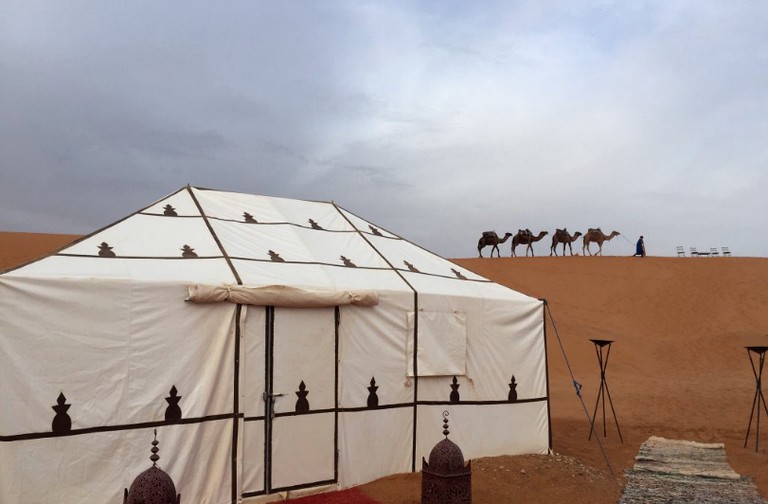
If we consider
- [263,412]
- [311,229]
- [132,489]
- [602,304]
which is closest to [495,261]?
[602,304]

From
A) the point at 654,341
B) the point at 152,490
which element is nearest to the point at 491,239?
the point at 654,341

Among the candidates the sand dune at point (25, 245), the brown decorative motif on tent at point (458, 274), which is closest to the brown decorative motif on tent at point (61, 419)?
the brown decorative motif on tent at point (458, 274)

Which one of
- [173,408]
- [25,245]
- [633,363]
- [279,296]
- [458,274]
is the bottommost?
[633,363]

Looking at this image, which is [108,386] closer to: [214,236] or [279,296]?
[279,296]

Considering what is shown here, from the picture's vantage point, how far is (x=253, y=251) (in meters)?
6.91

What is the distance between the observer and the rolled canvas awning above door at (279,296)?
228 inches

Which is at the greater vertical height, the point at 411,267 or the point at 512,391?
the point at 411,267

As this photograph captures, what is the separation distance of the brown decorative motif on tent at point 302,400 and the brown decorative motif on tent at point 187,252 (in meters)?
1.68

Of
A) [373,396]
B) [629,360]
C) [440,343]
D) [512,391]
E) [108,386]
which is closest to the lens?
[108,386]

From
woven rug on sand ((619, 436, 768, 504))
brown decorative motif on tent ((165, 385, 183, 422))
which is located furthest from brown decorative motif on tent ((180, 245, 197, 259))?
woven rug on sand ((619, 436, 768, 504))

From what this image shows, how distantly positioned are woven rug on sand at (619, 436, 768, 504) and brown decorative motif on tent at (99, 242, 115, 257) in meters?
5.71

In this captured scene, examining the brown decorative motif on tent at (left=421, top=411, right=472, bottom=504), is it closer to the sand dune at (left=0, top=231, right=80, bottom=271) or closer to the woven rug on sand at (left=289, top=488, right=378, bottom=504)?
the woven rug on sand at (left=289, top=488, right=378, bottom=504)

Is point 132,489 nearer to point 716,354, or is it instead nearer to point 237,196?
point 237,196

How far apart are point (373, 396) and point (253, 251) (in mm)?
2023
